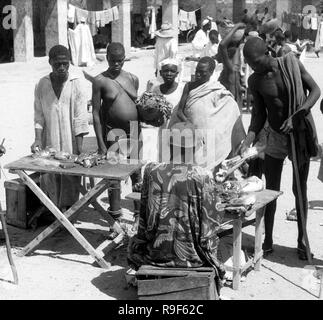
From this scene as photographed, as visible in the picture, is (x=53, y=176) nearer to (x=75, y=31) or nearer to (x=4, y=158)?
(x=4, y=158)

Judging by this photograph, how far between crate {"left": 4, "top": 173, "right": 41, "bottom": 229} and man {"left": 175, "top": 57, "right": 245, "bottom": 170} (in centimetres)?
158

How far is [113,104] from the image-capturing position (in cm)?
656

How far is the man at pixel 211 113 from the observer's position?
660 centimetres

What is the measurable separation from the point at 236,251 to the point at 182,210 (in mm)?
768

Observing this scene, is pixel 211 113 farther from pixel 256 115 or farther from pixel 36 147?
pixel 36 147

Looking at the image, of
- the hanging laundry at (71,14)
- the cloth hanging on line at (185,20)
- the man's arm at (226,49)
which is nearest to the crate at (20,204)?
the man's arm at (226,49)

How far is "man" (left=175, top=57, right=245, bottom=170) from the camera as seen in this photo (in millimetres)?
6598

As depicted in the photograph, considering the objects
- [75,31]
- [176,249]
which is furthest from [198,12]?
[176,249]

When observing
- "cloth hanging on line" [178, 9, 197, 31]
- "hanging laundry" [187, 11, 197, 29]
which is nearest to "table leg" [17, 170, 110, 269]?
"cloth hanging on line" [178, 9, 197, 31]

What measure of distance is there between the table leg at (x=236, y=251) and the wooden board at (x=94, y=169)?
981mm

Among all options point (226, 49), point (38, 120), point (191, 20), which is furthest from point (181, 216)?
point (191, 20)

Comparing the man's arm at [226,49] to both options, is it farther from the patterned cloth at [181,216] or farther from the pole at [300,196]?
the patterned cloth at [181,216]

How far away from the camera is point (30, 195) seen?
6.68m

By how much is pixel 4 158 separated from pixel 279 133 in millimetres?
4681
